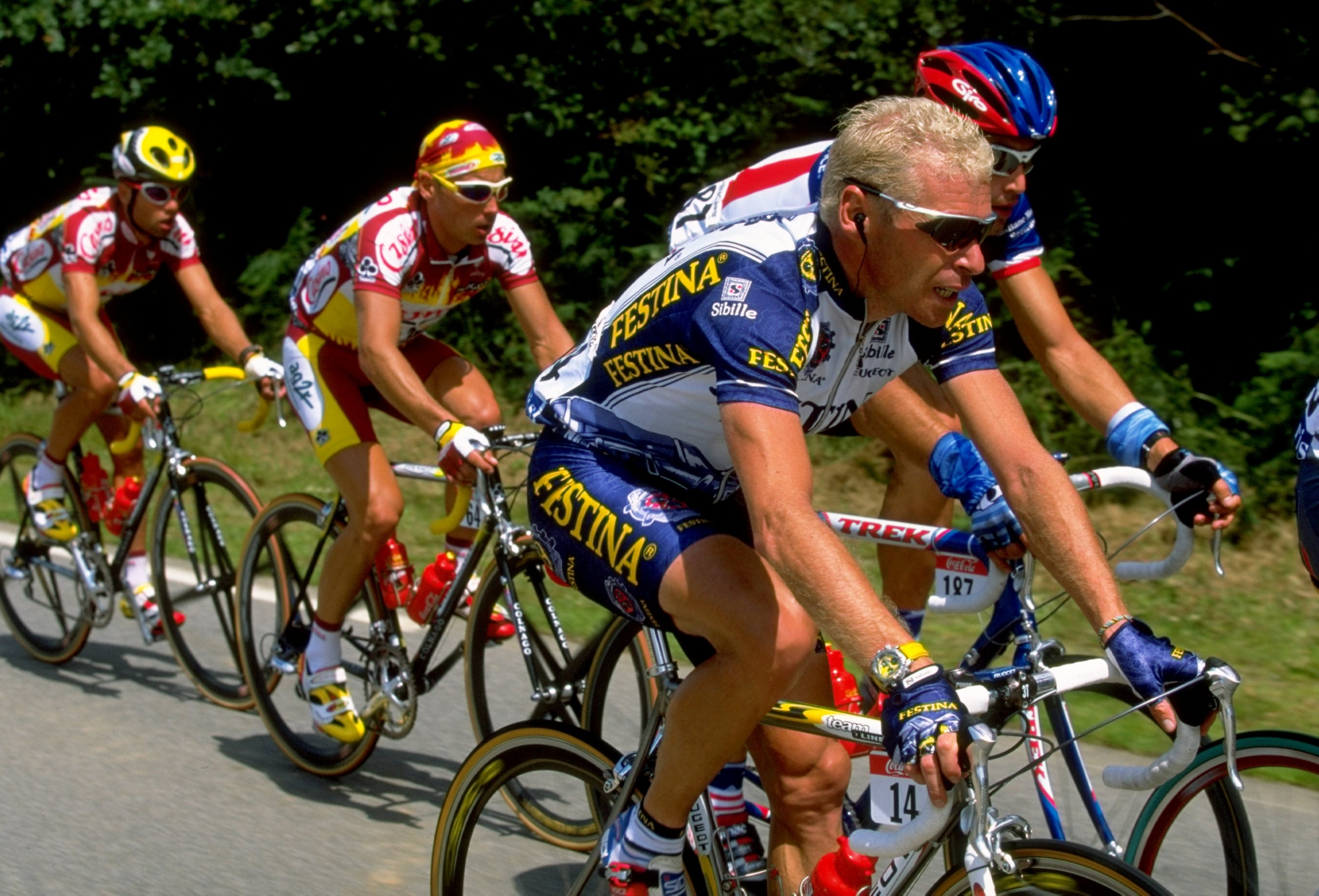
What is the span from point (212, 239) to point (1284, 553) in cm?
948

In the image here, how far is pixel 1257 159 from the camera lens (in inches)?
347

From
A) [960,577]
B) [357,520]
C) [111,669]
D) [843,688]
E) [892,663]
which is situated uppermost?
[892,663]

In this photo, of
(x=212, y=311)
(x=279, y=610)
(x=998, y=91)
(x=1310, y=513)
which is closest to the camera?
(x=1310, y=513)

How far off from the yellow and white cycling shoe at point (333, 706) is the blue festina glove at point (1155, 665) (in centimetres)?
293

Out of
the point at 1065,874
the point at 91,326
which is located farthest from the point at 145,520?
the point at 1065,874

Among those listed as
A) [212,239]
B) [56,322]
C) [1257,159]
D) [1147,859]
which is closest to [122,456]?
[56,322]

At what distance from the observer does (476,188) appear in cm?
493

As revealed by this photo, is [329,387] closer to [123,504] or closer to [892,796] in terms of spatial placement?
[123,504]

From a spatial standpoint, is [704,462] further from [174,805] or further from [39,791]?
[39,791]

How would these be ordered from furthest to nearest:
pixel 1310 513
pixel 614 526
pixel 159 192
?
pixel 159 192 → pixel 1310 513 → pixel 614 526

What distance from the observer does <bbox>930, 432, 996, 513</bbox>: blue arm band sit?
3.60 meters

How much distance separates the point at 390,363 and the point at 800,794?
2165 mm

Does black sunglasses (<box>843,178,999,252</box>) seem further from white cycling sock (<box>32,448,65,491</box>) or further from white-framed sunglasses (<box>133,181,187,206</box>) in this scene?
white cycling sock (<box>32,448,65,491</box>)

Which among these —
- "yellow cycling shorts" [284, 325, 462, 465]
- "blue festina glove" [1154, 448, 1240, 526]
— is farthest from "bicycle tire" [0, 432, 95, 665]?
"blue festina glove" [1154, 448, 1240, 526]
